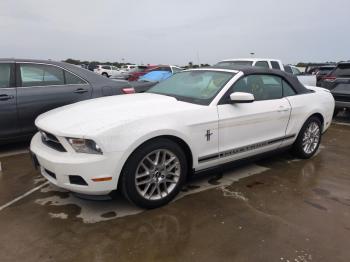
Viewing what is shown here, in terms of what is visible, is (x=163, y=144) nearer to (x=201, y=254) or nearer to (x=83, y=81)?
(x=201, y=254)

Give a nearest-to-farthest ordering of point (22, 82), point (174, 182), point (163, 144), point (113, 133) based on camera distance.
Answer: point (113, 133)
point (163, 144)
point (174, 182)
point (22, 82)

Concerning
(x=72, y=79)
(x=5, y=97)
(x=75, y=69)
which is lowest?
(x=5, y=97)

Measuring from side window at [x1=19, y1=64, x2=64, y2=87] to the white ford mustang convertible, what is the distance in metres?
1.71

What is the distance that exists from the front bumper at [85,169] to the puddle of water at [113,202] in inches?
12.9

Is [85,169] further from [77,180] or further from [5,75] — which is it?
[5,75]

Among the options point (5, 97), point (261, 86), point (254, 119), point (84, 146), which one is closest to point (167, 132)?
point (84, 146)

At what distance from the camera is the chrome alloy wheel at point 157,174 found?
10.7ft

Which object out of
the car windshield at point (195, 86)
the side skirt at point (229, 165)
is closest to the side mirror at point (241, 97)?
the car windshield at point (195, 86)

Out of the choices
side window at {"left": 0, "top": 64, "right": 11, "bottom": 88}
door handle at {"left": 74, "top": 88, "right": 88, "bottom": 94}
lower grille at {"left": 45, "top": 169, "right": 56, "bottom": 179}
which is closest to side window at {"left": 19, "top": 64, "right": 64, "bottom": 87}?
side window at {"left": 0, "top": 64, "right": 11, "bottom": 88}

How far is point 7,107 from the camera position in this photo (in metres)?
4.95

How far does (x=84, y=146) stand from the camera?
302 centimetres

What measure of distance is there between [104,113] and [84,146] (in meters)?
0.48

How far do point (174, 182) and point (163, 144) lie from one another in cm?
48

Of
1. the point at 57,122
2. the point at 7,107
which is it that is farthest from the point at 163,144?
the point at 7,107
